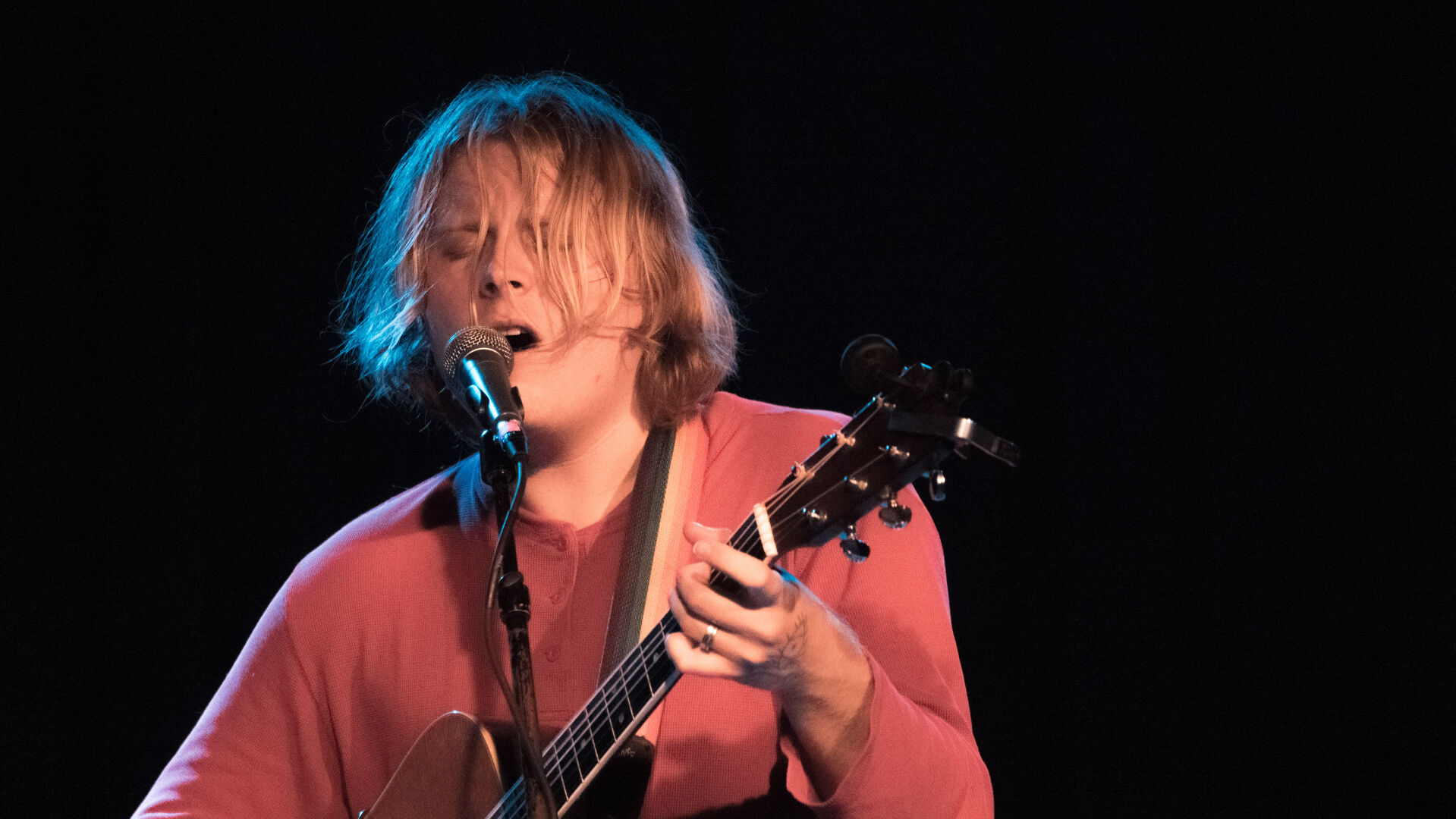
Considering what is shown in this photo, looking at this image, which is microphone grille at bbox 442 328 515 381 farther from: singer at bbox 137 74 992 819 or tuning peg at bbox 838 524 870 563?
tuning peg at bbox 838 524 870 563

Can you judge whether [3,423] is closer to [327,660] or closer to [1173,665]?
[327,660]

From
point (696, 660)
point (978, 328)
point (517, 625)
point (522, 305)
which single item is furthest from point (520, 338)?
point (978, 328)

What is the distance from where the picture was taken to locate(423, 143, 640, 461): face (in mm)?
1869

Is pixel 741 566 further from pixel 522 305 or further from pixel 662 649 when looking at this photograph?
pixel 522 305

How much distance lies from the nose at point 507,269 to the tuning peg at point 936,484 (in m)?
0.91

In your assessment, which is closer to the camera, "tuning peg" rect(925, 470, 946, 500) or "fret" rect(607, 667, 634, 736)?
"tuning peg" rect(925, 470, 946, 500)

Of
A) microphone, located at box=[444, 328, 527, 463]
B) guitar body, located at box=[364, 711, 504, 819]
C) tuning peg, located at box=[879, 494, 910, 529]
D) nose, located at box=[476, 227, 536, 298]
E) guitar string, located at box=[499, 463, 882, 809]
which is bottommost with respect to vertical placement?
guitar body, located at box=[364, 711, 504, 819]

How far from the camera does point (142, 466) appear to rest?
11.1 ft

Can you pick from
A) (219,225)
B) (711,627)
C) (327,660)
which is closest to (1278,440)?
(711,627)

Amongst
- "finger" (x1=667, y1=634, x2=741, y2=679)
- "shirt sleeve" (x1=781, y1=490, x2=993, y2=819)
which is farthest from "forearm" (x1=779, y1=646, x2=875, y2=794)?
"finger" (x1=667, y1=634, x2=741, y2=679)

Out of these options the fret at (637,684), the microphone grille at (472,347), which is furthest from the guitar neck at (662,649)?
the microphone grille at (472,347)

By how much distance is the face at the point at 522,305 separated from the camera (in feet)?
6.13

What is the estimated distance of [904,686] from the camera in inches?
66.7

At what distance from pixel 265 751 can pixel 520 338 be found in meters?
0.97
